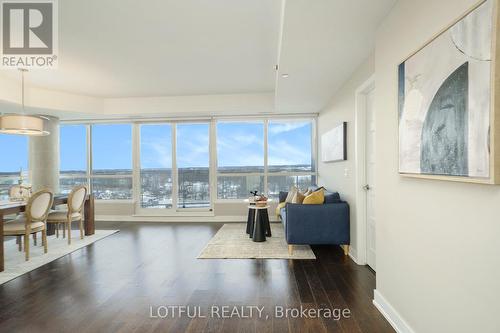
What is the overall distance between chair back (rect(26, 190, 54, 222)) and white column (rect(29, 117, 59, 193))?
81.4 inches

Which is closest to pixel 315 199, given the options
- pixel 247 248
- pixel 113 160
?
pixel 247 248

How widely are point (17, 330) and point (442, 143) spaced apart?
3.30m

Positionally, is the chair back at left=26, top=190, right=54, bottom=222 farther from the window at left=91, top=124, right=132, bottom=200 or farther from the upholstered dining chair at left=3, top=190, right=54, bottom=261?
the window at left=91, top=124, right=132, bottom=200

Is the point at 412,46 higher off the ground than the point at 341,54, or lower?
lower

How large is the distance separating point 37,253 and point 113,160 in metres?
3.05

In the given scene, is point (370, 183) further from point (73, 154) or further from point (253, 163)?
point (73, 154)

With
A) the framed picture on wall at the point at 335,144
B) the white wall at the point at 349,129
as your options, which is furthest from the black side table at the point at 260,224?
the framed picture on wall at the point at 335,144

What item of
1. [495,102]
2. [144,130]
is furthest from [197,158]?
[495,102]

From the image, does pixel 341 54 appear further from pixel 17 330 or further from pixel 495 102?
pixel 17 330

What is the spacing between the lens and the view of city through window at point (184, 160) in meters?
6.19

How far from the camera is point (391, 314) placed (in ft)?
6.78

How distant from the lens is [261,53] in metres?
3.48

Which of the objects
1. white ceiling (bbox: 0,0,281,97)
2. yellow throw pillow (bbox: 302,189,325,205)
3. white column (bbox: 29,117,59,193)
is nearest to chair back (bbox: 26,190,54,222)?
white ceiling (bbox: 0,0,281,97)

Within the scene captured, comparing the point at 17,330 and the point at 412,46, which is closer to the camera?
the point at 412,46
